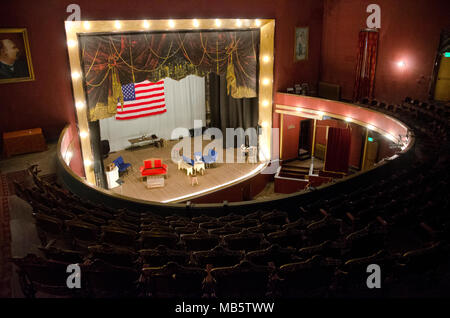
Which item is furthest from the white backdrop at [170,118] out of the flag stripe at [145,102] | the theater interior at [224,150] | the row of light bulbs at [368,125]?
the row of light bulbs at [368,125]

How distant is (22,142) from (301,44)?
33.4ft

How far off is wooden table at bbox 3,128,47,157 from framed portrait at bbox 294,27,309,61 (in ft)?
31.0

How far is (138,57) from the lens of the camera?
10203 millimetres

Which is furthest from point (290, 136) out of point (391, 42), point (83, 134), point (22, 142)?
point (22, 142)

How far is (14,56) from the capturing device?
7.78m

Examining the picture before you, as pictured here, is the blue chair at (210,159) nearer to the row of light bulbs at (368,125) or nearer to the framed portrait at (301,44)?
the row of light bulbs at (368,125)

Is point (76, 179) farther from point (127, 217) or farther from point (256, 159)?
point (256, 159)

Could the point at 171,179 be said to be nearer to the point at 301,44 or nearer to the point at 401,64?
the point at 301,44

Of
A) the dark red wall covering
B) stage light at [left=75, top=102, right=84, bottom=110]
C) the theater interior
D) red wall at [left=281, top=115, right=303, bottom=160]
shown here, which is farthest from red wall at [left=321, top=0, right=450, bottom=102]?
stage light at [left=75, top=102, right=84, bottom=110]

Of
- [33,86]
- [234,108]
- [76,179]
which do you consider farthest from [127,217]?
[234,108]

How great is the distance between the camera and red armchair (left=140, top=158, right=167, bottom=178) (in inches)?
462

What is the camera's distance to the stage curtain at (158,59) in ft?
31.2

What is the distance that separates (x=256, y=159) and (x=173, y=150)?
3.55 metres

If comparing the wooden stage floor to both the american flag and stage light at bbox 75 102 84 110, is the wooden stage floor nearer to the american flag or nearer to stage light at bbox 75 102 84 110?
the american flag
